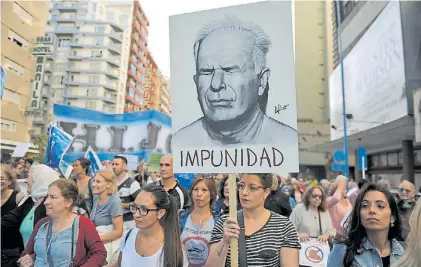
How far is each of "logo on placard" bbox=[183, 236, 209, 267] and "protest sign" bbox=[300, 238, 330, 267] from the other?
1483 millimetres

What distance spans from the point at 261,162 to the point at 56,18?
81307 millimetres

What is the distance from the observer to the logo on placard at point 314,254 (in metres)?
4.43

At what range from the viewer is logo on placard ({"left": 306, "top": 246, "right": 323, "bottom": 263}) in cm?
443

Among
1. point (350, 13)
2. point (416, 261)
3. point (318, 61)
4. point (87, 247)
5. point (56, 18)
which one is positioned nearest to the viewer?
point (416, 261)

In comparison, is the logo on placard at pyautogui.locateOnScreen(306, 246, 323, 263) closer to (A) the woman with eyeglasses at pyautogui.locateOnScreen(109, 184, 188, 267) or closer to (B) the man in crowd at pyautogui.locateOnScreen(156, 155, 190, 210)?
(B) the man in crowd at pyautogui.locateOnScreen(156, 155, 190, 210)

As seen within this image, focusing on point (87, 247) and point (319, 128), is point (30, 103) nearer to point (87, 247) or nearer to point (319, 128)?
point (87, 247)

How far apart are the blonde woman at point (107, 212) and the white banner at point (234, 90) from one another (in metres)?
1.58

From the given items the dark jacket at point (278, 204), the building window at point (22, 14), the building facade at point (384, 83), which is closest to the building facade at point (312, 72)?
the building facade at point (384, 83)

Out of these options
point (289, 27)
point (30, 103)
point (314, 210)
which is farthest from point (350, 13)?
point (289, 27)

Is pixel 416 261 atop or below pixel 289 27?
below

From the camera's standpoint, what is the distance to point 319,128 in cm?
5388

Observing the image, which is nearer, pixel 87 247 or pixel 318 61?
pixel 87 247
